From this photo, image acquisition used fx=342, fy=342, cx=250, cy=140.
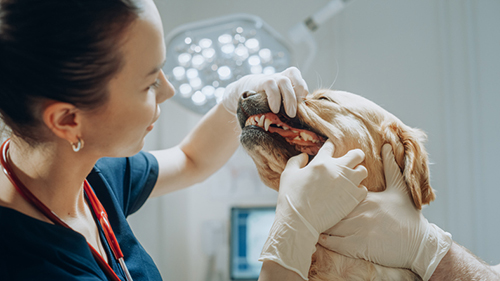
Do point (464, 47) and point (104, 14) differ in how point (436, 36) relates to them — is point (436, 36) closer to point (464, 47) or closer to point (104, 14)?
point (464, 47)

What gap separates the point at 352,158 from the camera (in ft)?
3.07

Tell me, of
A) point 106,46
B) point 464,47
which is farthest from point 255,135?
point 464,47

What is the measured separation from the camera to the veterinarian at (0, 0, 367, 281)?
0.71m

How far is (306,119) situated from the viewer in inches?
40.3

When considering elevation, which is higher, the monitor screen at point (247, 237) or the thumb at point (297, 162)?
the thumb at point (297, 162)

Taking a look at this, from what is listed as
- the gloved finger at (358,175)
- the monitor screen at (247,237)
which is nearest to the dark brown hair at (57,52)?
the gloved finger at (358,175)

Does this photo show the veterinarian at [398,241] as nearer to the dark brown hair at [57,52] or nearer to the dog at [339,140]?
the dog at [339,140]

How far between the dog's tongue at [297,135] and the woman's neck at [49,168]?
53cm

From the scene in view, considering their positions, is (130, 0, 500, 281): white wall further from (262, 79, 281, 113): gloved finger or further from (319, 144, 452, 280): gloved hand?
(319, 144, 452, 280): gloved hand

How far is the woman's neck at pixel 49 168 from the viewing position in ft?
2.80

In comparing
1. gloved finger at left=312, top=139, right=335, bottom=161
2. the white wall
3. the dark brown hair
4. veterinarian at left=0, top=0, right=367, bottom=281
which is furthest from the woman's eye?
the white wall

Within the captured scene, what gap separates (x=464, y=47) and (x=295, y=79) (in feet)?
5.14

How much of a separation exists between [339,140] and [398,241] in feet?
1.04

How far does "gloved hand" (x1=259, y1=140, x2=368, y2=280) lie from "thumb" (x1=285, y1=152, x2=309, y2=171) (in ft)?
0.07
